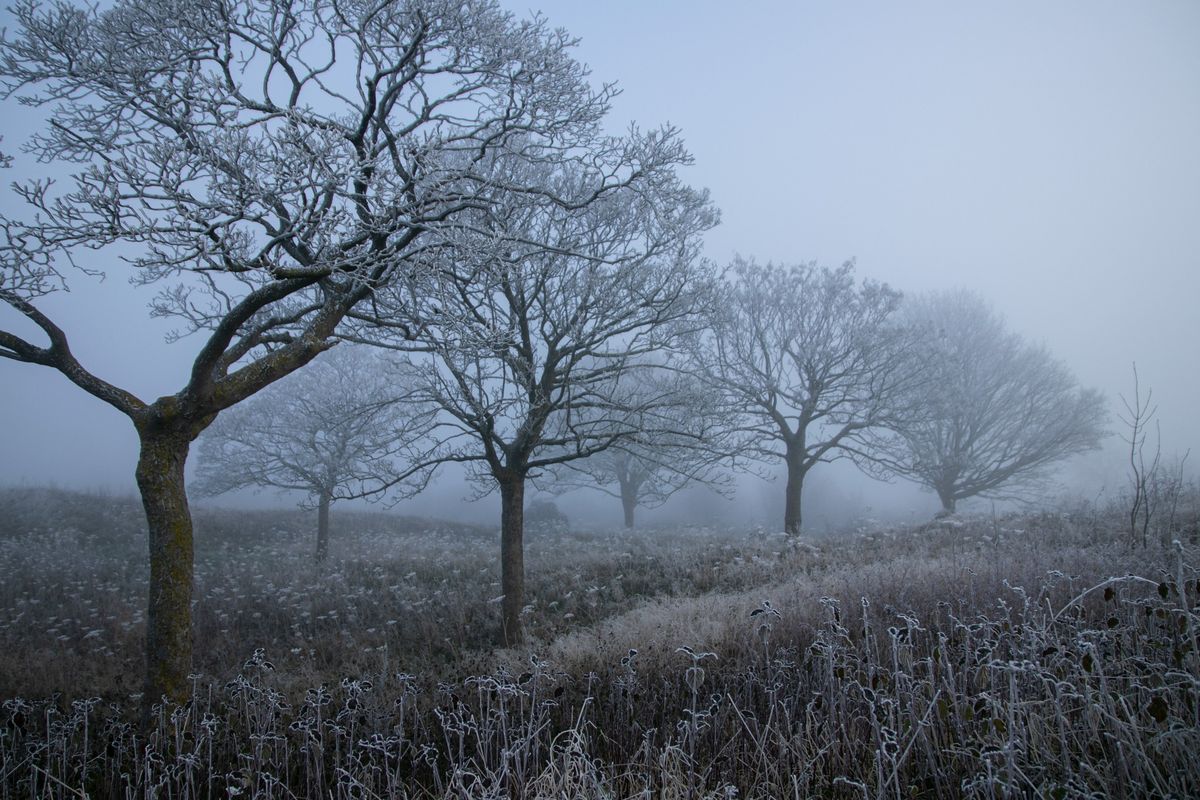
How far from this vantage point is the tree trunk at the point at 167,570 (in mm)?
5574

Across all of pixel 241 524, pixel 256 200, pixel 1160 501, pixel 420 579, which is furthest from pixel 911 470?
pixel 241 524

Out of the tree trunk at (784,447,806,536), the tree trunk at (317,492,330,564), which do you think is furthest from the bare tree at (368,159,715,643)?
the tree trunk at (317,492,330,564)

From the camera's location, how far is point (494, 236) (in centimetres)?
669

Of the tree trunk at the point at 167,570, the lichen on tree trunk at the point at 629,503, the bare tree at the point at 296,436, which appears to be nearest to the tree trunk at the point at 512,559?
the tree trunk at the point at 167,570


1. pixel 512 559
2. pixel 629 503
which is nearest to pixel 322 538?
pixel 512 559

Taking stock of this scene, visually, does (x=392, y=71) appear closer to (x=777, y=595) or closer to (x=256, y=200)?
(x=256, y=200)

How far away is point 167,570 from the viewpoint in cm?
569

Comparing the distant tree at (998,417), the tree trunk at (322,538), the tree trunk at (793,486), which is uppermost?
the distant tree at (998,417)

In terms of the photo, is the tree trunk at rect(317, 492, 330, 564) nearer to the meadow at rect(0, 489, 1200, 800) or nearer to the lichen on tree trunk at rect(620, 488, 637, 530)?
the meadow at rect(0, 489, 1200, 800)

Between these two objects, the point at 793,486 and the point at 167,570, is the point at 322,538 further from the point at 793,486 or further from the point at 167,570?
the point at 793,486

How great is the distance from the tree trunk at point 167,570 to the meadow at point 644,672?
Answer: 426 millimetres

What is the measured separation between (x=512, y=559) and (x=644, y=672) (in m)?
4.43

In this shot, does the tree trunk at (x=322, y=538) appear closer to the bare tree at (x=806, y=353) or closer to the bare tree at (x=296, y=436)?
the bare tree at (x=296, y=436)

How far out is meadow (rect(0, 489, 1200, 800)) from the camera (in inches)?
112
